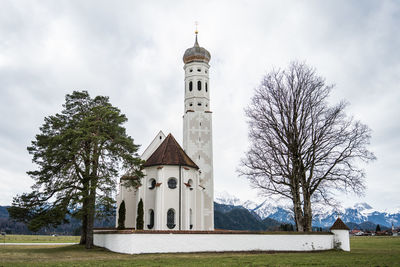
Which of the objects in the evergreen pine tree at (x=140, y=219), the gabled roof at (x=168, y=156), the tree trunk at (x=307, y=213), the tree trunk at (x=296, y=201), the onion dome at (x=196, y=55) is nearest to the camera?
the tree trunk at (x=307, y=213)

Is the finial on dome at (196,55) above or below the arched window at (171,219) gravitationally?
above

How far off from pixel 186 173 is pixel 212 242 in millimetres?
12336

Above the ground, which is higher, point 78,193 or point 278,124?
point 278,124

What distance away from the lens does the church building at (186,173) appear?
1291 inches

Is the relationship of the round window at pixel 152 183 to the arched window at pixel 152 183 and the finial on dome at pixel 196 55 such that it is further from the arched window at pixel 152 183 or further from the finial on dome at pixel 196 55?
the finial on dome at pixel 196 55

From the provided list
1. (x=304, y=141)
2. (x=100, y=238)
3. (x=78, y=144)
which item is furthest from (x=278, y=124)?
(x=100, y=238)

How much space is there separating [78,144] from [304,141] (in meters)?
16.9

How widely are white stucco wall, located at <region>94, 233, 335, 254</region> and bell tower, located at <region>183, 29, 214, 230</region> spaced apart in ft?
47.4

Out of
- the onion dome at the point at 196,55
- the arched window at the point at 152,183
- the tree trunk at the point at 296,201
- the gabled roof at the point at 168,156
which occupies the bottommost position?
the tree trunk at the point at 296,201

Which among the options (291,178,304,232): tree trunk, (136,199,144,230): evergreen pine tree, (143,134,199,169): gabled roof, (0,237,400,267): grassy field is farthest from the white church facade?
(291,178,304,232): tree trunk

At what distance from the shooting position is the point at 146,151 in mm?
40562

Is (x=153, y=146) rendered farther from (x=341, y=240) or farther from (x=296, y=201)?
(x=341, y=240)

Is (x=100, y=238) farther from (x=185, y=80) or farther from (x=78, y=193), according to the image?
(x=185, y=80)

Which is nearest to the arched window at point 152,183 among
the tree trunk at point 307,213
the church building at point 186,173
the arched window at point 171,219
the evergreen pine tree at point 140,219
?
the church building at point 186,173
